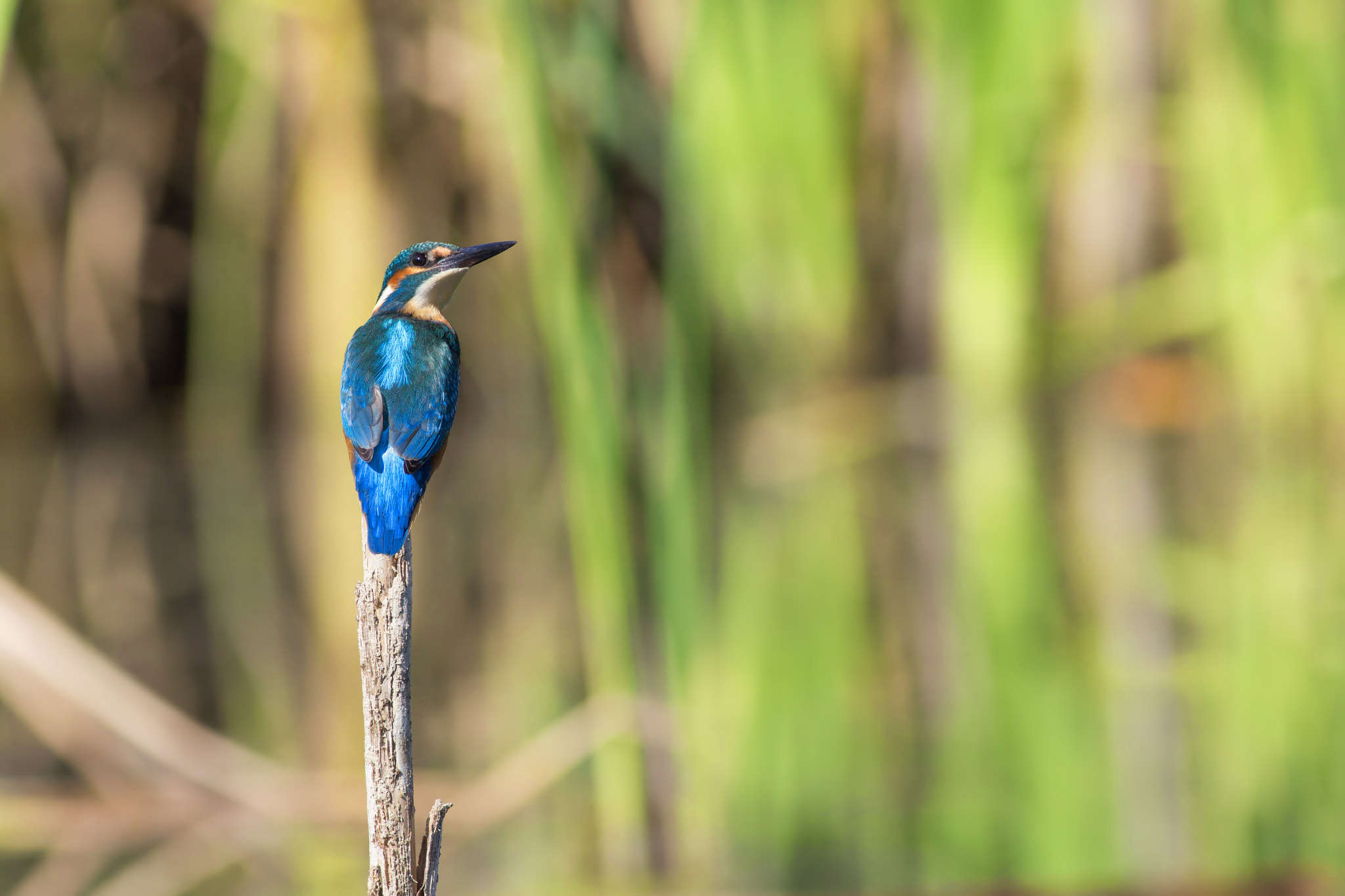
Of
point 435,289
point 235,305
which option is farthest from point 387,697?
point 235,305

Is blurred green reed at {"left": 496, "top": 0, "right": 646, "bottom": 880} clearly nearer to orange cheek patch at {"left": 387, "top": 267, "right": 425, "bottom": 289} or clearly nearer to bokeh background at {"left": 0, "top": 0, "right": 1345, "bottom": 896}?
A: bokeh background at {"left": 0, "top": 0, "right": 1345, "bottom": 896}

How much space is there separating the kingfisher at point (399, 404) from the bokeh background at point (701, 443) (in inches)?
28.5

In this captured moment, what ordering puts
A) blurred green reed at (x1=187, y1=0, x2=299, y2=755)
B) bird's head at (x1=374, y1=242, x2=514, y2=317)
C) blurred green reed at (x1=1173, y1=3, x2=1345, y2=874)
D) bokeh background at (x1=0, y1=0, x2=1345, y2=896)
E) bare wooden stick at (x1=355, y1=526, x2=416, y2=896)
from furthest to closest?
blurred green reed at (x1=187, y1=0, x2=299, y2=755) < blurred green reed at (x1=1173, y1=3, x2=1345, y2=874) < bokeh background at (x1=0, y1=0, x2=1345, y2=896) < bird's head at (x1=374, y1=242, x2=514, y2=317) < bare wooden stick at (x1=355, y1=526, x2=416, y2=896)

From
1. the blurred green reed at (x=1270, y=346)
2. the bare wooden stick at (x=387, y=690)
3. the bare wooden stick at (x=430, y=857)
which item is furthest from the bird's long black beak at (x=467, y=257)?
the blurred green reed at (x=1270, y=346)

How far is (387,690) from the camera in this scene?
1136 mm

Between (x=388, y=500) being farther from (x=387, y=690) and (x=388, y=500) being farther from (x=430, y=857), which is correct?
(x=430, y=857)

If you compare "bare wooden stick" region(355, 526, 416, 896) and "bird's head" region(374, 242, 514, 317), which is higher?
"bird's head" region(374, 242, 514, 317)

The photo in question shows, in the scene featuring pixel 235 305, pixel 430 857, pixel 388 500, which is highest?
pixel 235 305

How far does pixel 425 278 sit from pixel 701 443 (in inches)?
107

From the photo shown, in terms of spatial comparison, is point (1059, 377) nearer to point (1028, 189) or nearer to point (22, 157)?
point (1028, 189)

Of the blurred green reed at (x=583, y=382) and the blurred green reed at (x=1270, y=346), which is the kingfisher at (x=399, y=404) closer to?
the blurred green reed at (x=583, y=382)

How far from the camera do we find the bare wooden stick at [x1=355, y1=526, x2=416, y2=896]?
44.8 inches

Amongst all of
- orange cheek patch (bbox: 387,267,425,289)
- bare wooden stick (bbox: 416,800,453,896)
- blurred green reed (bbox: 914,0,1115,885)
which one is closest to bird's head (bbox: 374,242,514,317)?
orange cheek patch (bbox: 387,267,425,289)

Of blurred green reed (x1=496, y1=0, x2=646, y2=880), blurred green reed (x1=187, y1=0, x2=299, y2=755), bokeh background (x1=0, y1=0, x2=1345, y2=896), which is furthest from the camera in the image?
blurred green reed (x1=187, y1=0, x2=299, y2=755)
